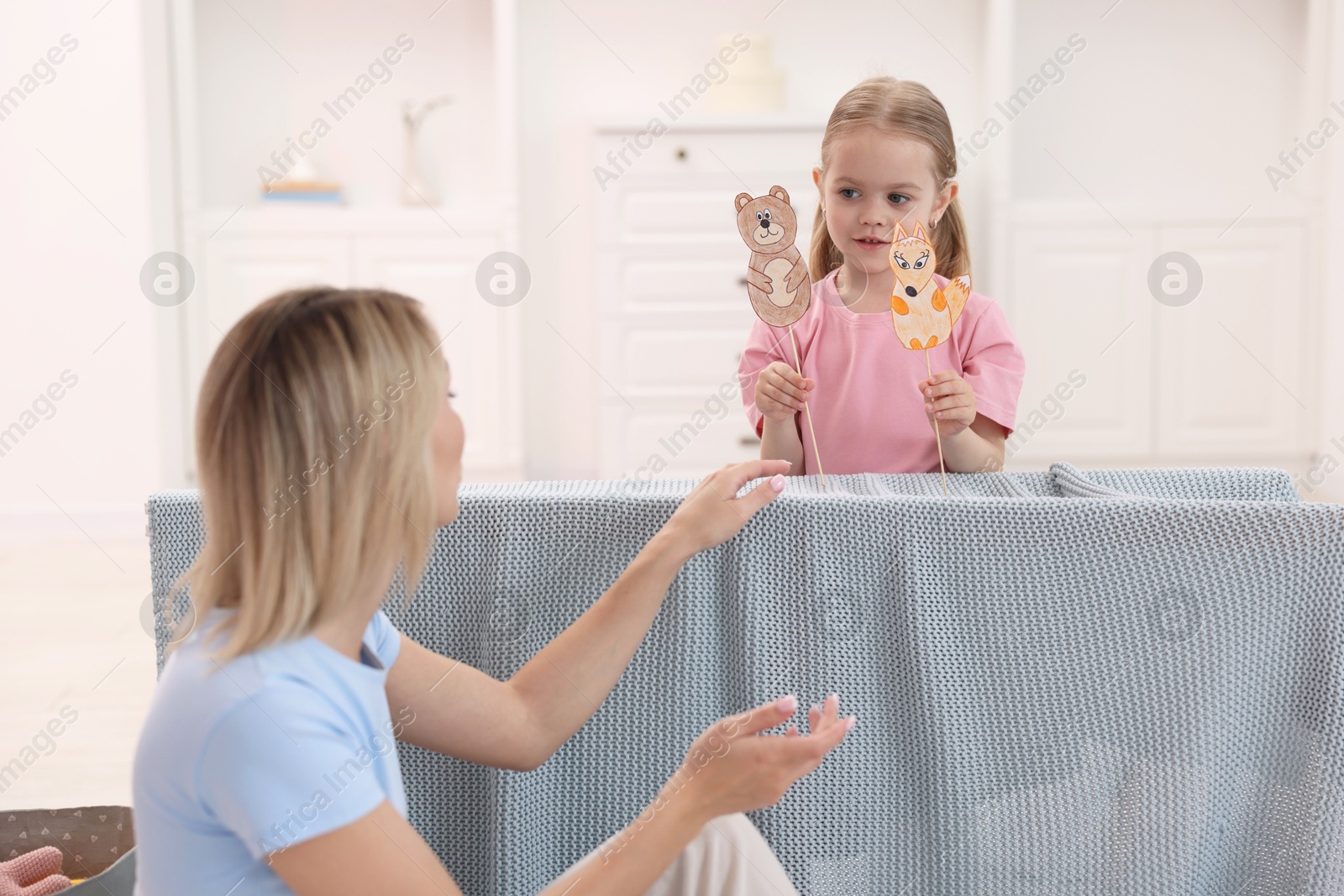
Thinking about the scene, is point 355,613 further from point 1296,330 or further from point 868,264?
point 1296,330

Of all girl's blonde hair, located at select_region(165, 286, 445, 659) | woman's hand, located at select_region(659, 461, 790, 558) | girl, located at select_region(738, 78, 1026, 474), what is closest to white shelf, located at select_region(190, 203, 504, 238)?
girl, located at select_region(738, 78, 1026, 474)

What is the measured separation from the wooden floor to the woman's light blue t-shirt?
36.4 inches

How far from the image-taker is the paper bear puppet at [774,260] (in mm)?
1083

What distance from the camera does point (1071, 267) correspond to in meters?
3.60

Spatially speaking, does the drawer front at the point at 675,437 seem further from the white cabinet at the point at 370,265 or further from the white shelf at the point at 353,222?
the white shelf at the point at 353,222

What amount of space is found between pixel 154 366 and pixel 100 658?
4.39 feet

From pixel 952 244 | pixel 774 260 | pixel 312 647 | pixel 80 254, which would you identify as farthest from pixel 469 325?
pixel 312 647

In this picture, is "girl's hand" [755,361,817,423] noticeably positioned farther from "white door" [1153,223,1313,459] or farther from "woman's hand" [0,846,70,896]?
"white door" [1153,223,1313,459]

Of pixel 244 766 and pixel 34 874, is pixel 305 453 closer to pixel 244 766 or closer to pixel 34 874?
pixel 244 766

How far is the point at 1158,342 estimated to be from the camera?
363cm

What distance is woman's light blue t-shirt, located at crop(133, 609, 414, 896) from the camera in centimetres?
63

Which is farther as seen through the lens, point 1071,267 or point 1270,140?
point 1270,140

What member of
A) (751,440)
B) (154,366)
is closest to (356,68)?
(154,366)

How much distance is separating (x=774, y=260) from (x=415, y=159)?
3032 mm
